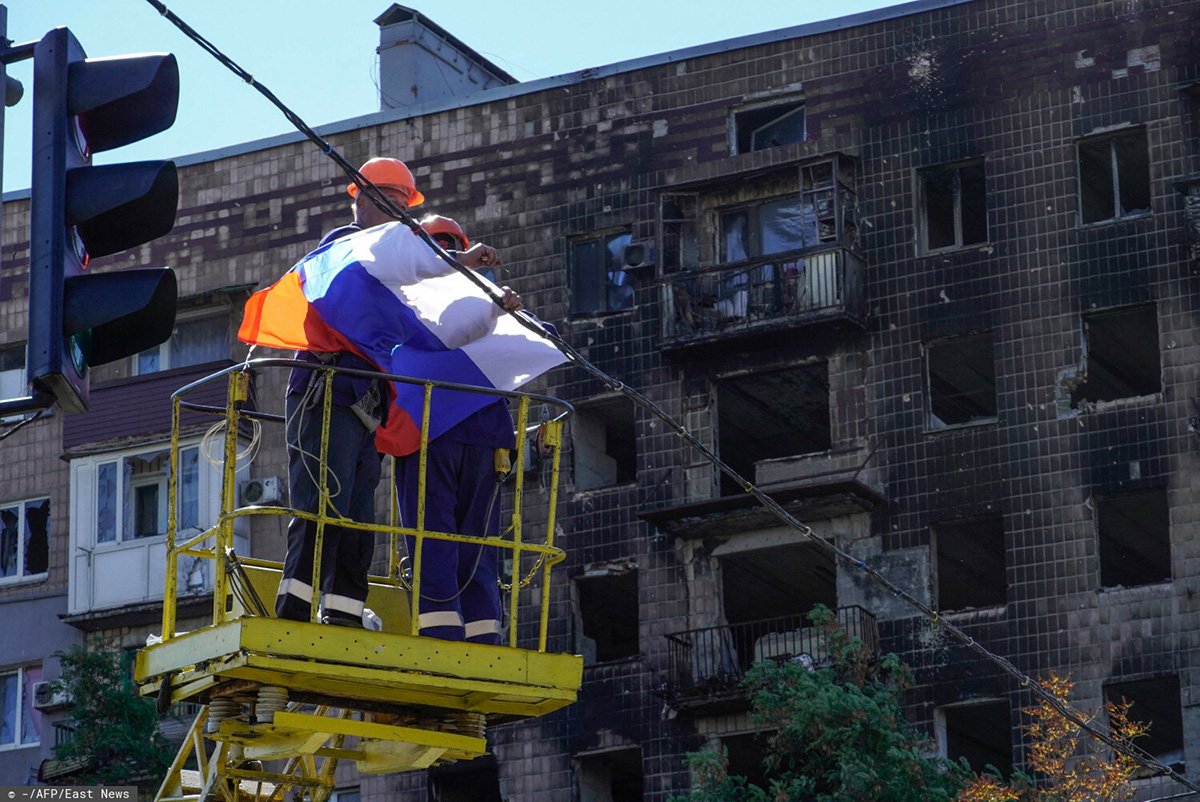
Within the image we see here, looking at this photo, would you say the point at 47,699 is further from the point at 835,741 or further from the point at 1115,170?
the point at 1115,170

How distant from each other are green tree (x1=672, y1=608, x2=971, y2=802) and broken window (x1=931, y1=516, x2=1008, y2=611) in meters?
2.55

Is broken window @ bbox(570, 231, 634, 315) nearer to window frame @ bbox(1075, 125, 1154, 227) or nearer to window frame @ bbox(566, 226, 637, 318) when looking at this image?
window frame @ bbox(566, 226, 637, 318)

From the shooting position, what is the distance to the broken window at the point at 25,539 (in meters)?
42.1

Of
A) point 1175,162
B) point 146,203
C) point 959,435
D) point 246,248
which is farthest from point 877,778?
point 146,203

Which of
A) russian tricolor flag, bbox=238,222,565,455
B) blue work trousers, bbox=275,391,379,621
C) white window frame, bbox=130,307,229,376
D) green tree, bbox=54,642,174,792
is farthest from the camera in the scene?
white window frame, bbox=130,307,229,376

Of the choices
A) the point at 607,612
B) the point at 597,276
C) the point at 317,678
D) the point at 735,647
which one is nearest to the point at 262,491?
the point at 607,612

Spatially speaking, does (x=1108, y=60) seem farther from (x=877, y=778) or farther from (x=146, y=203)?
(x=146, y=203)

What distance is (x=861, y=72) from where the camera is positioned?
36750mm

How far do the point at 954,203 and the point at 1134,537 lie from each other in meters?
5.49

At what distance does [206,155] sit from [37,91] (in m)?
34.1

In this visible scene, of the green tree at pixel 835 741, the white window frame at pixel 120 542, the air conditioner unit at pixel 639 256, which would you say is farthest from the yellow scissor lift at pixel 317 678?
the white window frame at pixel 120 542

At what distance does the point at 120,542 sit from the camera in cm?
4034

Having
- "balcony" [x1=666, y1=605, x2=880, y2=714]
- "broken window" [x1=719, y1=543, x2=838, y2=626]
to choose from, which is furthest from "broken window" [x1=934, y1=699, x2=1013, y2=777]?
"broken window" [x1=719, y1=543, x2=838, y2=626]

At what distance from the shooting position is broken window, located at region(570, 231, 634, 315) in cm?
3816
